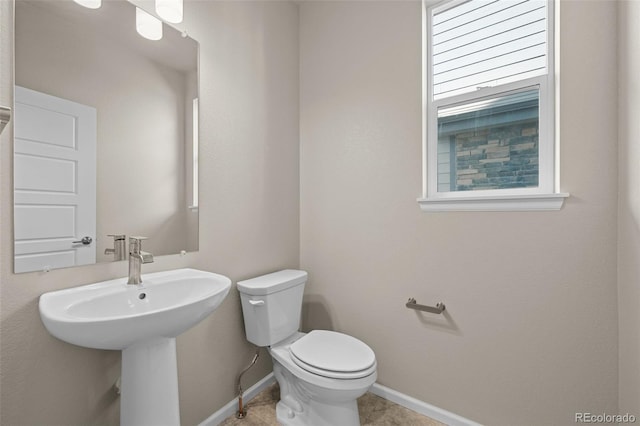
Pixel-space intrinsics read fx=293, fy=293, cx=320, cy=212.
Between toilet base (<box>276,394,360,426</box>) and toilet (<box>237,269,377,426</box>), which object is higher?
toilet (<box>237,269,377,426</box>)

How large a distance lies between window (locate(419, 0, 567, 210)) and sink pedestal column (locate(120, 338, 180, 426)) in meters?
1.45

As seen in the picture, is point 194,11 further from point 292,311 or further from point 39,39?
point 292,311

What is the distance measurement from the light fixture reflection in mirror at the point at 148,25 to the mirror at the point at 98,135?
2cm

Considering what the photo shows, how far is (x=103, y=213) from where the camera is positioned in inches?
46.9

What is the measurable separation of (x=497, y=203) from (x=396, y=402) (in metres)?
1.31

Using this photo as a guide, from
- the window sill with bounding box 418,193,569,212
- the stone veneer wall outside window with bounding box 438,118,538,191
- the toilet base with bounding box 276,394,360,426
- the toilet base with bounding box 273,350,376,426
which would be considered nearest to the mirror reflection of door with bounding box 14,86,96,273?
the toilet base with bounding box 273,350,376,426

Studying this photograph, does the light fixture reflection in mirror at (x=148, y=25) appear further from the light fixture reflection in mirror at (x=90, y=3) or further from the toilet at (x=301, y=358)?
the toilet at (x=301, y=358)

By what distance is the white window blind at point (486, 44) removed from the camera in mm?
1442

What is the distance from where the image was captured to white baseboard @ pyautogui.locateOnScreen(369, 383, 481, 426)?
1582 mm

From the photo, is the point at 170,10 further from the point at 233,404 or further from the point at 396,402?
the point at 396,402

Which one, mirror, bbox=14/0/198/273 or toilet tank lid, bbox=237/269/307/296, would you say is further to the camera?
toilet tank lid, bbox=237/269/307/296

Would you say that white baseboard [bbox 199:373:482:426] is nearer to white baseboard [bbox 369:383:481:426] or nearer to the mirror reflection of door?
white baseboard [bbox 369:383:481:426]

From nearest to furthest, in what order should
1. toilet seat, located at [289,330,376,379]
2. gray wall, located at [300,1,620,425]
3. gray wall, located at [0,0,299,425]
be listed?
gray wall, located at [0,0,299,425], gray wall, located at [300,1,620,425], toilet seat, located at [289,330,376,379]

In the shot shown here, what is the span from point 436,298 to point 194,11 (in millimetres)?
1994
